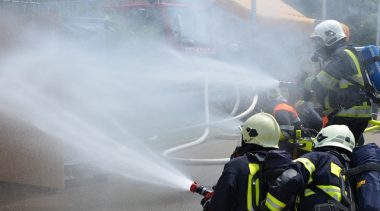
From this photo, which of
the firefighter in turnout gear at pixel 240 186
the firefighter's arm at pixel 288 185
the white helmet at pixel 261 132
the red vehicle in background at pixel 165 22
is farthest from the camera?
the red vehicle in background at pixel 165 22

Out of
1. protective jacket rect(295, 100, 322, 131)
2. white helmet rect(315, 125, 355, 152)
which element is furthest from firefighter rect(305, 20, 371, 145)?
white helmet rect(315, 125, 355, 152)

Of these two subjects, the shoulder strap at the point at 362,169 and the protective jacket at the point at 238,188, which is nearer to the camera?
the shoulder strap at the point at 362,169

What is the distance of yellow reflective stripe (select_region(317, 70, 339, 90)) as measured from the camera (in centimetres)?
470

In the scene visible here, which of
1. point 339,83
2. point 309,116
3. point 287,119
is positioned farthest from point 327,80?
point 309,116

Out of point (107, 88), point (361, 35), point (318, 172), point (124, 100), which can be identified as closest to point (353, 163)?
point (318, 172)

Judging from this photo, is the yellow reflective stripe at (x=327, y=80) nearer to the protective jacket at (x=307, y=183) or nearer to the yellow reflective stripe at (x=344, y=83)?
the yellow reflective stripe at (x=344, y=83)

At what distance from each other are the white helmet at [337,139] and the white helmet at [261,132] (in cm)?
26

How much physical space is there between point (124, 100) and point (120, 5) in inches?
56.2

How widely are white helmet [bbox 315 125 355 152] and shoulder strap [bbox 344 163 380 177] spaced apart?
0.87ft

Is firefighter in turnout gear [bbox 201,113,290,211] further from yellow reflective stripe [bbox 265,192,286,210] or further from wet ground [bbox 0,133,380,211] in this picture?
wet ground [bbox 0,133,380,211]

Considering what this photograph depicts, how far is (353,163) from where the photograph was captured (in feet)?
9.97

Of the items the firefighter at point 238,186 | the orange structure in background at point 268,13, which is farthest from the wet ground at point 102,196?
the orange structure in background at point 268,13

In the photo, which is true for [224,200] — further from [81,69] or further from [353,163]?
[81,69]

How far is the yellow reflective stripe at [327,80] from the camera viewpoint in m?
4.70
